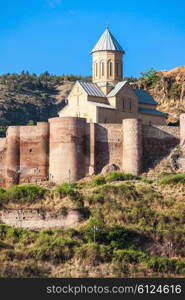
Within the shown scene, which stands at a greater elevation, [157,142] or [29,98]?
[29,98]

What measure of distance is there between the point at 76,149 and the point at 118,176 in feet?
9.38

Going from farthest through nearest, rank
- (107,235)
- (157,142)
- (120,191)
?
1. (157,142)
2. (120,191)
3. (107,235)

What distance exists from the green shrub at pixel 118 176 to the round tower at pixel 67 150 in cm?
161

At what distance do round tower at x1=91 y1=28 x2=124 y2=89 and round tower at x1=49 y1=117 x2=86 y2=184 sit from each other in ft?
26.7

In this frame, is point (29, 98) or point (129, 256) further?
point (29, 98)

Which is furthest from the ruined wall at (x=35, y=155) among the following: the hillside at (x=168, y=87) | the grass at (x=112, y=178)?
the hillside at (x=168, y=87)

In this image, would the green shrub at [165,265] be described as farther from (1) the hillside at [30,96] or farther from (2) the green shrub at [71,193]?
(1) the hillside at [30,96]

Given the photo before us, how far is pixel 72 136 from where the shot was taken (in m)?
54.6

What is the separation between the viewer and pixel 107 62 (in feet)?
206

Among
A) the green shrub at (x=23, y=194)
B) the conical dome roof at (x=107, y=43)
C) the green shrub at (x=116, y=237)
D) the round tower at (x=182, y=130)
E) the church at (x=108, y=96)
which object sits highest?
the conical dome roof at (x=107, y=43)

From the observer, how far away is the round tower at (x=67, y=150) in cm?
5425

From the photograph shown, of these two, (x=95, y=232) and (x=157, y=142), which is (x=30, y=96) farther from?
(x=95, y=232)

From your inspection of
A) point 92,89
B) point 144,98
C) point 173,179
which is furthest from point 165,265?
point 144,98

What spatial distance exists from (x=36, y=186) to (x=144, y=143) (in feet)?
22.8
